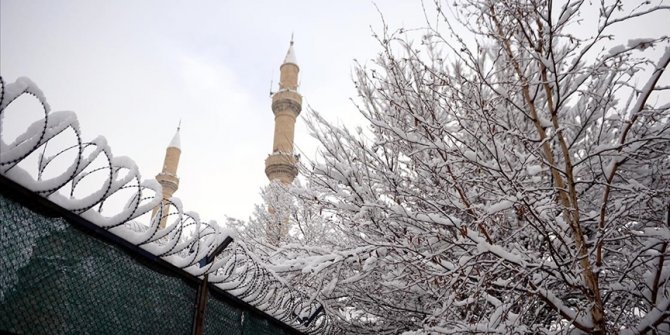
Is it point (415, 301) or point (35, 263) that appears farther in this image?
point (415, 301)

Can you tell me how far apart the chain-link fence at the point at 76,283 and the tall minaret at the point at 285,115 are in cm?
1682

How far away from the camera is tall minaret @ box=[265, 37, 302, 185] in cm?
2127

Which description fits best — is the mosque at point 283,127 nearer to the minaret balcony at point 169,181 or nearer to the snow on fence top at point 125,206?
the minaret balcony at point 169,181

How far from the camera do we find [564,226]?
3.10 m

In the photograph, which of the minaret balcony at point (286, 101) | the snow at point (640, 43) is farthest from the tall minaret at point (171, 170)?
the snow at point (640, 43)

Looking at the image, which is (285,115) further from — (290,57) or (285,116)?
(290,57)

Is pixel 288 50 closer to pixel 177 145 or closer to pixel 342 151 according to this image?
pixel 177 145

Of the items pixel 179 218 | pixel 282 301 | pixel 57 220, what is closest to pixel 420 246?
pixel 282 301

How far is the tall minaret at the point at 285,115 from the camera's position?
21.3 metres

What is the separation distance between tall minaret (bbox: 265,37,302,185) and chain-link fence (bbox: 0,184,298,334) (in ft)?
55.2

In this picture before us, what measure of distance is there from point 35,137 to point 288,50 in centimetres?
2540

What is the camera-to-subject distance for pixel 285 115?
76.7 ft

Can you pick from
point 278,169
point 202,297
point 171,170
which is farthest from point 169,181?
point 202,297

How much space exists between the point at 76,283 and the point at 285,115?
20894 millimetres
